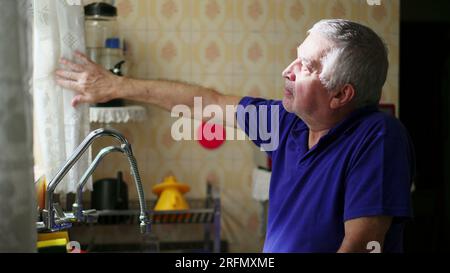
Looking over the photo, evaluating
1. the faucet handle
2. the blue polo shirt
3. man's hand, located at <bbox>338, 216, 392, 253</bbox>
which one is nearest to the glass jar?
the faucet handle

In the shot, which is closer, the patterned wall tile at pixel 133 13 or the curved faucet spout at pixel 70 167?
the curved faucet spout at pixel 70 167

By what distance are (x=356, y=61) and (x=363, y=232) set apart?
0.66 ft

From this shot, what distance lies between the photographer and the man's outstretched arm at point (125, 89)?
820 millimetres

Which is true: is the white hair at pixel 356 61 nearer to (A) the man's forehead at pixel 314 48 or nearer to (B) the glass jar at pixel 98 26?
(A) the man's forehead at pixel 314 48

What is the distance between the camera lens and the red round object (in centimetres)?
90

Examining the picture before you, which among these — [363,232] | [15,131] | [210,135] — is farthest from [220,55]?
[15,131]

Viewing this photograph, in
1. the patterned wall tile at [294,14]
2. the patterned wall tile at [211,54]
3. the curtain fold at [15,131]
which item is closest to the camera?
the curtain fold at [15,131]

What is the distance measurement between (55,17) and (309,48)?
36cm

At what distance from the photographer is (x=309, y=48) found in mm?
724

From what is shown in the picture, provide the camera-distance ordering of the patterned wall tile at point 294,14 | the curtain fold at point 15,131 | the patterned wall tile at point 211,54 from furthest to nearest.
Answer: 1. the patterned wall tile at point 211,54
2. the patterned wall tile at point 294,14
3. the curtain fold at point 15,131

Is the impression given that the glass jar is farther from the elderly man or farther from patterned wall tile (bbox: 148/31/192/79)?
the elderly man

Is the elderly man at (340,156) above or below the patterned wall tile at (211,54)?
below

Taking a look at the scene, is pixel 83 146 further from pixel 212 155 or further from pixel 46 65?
pixel 212 155

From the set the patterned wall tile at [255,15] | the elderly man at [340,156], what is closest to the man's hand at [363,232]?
the elderly man at [340,156]
